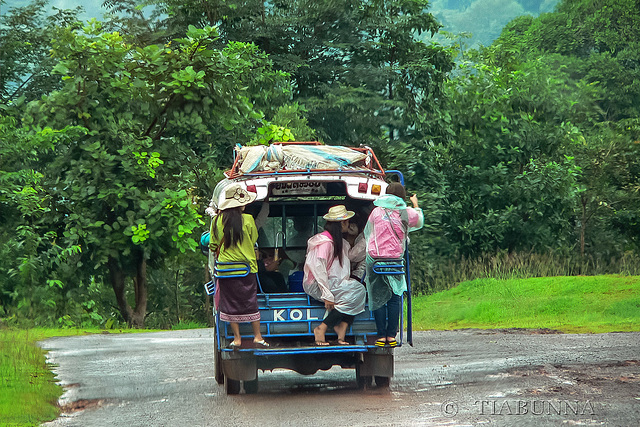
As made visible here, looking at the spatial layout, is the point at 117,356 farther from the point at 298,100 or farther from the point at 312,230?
the point at 298,100

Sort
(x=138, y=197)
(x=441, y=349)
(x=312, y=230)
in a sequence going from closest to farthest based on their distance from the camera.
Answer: (x=312, y=230) < (x=441, y=349) < (x=138, y=197)

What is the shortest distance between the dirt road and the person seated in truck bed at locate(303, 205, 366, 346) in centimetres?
77

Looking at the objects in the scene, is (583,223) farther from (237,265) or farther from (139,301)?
(237,265)

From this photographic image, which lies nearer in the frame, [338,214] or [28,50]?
[338,214]

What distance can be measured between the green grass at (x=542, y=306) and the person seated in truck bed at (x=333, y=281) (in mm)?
8085

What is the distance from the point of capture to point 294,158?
10852mm

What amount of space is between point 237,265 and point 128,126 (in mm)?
12894

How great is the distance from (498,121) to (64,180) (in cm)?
1724

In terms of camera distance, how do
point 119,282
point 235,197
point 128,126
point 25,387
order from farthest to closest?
point 119,282, point 128,126, point 25,387, point 235,197

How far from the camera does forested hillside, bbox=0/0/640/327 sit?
70.4 feet

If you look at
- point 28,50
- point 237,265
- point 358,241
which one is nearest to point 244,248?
point 237,265

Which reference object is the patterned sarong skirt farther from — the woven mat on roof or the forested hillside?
the forested hillside

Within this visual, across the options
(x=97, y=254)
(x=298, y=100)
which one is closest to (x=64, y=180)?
(x=97, y=254)

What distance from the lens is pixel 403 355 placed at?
45.9ft
